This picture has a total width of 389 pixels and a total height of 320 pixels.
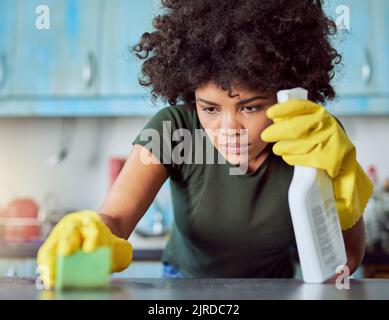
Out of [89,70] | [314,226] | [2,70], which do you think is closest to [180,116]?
[314,226]

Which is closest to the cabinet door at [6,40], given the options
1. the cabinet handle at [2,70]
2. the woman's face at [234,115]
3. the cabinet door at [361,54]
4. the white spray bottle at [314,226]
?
the cabinet handle at [2,70]

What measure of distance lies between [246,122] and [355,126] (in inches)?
65.8

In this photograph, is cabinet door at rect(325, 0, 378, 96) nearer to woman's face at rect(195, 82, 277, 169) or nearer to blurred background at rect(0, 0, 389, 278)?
blurred background at rect(0, 0, 389, 278)

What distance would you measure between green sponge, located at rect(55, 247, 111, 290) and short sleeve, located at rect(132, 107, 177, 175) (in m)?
0.40

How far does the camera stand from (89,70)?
242cm

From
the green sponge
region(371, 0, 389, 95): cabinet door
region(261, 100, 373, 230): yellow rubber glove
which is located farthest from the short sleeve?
region(371, 0, 389, 95): cabinet door

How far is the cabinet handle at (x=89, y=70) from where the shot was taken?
242 centimetres

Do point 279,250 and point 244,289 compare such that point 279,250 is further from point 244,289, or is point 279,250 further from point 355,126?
point 355,126

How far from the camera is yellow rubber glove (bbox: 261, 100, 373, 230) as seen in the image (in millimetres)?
820

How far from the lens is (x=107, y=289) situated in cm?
65

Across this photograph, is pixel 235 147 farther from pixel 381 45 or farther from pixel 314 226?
pixel 381 45

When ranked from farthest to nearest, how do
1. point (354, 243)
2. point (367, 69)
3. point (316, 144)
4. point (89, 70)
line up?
point (89, 70) → point (367, 69) → point (354, 243) → point (316, 144)

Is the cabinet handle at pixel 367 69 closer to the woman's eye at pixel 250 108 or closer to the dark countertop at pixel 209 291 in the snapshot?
the woman's eye at pixel 250 108

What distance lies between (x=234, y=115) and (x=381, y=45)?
1578 mm
